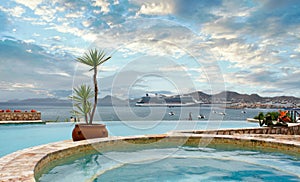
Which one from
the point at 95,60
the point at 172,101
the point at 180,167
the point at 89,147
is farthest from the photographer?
the point at 172,101

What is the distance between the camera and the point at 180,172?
5453mm

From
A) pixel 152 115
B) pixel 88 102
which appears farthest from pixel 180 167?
pixel 152 115

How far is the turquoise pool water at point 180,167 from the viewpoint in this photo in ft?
16.5

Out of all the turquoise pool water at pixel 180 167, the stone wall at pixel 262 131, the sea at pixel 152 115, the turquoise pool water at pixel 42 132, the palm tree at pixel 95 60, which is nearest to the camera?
the turquoise pool water at pixel 180 167

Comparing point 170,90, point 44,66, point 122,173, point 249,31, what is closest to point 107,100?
point 170,90

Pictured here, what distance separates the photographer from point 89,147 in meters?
6.69

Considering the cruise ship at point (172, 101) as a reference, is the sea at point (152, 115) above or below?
below

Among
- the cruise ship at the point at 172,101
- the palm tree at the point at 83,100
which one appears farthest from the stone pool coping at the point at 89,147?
the cruise ship at the point at 172,101

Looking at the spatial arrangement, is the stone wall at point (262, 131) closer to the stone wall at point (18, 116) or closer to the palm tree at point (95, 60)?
the palm tree at point (95, 60)

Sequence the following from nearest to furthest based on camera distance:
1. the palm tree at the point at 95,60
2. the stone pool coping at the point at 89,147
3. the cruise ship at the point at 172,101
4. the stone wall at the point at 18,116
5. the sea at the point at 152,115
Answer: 1. the stone pool coping at the point at 89,147
2. the palm tree at the point at 95,60
3. the cruise ship at the point at 172,101
4. the sea at the point at 152,115
5. the stone wall at the point at 18,116

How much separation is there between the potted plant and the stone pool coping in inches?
13.4

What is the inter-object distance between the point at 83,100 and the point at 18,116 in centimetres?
1184

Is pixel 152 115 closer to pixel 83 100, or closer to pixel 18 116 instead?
pixel 18 116

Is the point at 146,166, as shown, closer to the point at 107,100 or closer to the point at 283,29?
the point at 107,100
